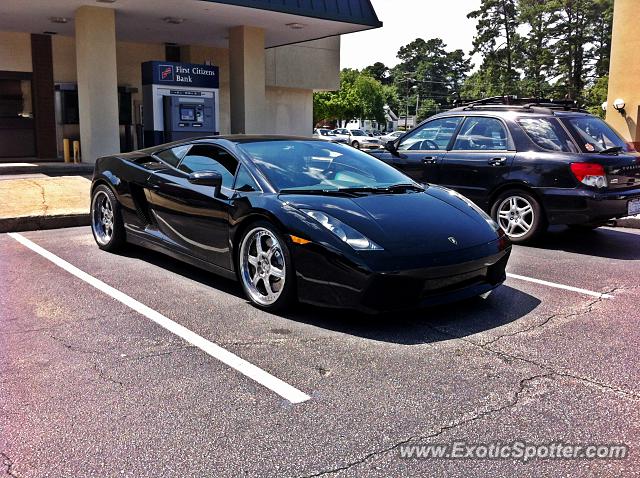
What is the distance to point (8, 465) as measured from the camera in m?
2.58

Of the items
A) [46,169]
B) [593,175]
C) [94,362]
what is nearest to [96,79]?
[46,169]

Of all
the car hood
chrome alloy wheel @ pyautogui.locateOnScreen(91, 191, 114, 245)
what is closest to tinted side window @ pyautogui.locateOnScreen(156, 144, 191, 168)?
chrome alloy wheel @ pyautogui.locateOnScreen(91, 191, 114, 245)

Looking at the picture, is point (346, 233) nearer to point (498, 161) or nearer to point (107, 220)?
point (107, 220)

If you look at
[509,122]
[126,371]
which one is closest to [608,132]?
[509,122]

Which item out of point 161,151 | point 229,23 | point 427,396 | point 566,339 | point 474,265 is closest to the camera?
point 427,396

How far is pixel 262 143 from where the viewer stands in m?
5.48

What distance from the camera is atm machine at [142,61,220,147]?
1467cm

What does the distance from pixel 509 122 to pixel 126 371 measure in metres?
5.68

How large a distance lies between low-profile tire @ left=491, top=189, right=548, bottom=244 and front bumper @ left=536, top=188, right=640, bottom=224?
0.13 meters

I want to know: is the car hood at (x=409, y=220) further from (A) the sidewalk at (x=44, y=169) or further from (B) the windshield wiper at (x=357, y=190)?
(A) the sidewalk at (x=44, y=169)

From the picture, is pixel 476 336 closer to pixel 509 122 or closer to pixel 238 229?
pixel 238 229

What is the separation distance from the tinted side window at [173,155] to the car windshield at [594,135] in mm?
4382

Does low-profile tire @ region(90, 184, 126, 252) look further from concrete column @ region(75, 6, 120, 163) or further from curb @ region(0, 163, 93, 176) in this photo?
concrete column @ region(75, 6, 120, 163)
